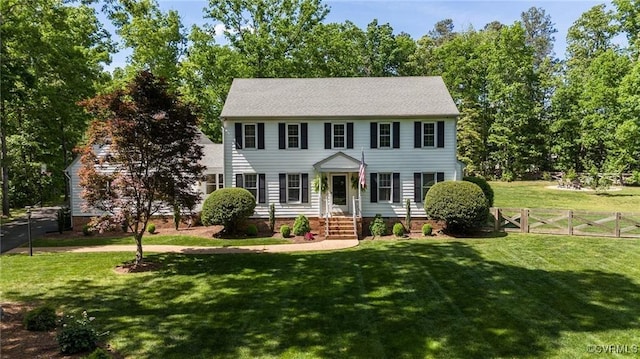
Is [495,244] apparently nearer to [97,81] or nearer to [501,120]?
[97,81]

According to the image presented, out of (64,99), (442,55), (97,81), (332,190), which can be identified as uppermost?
(442,55)

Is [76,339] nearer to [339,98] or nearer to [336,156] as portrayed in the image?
[336,156]

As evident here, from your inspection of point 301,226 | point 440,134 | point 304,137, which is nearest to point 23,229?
point 301,226

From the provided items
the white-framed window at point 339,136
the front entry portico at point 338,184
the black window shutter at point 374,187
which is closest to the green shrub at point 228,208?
the front entry portico at point 338,184

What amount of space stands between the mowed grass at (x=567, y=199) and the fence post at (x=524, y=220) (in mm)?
7876

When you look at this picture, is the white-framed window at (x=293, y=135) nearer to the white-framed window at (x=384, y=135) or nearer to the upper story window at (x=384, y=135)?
the upper story window at (x=384, y=135)

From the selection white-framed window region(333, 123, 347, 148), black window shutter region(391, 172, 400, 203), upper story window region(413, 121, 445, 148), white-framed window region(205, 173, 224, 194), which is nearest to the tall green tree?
white-framed window region(205, 173, 224, 194)

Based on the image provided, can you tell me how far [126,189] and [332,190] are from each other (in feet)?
34.7

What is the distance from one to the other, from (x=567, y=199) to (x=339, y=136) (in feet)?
64.5

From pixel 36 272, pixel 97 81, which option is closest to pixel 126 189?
pixel 36 272

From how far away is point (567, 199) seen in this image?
2959 centimetres

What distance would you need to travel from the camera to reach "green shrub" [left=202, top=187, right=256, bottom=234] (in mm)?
18672

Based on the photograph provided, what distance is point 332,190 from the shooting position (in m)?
21.1

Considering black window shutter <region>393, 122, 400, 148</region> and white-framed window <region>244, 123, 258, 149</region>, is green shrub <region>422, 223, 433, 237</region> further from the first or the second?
white-framed window <region>244, 123, 258, 149</region>
